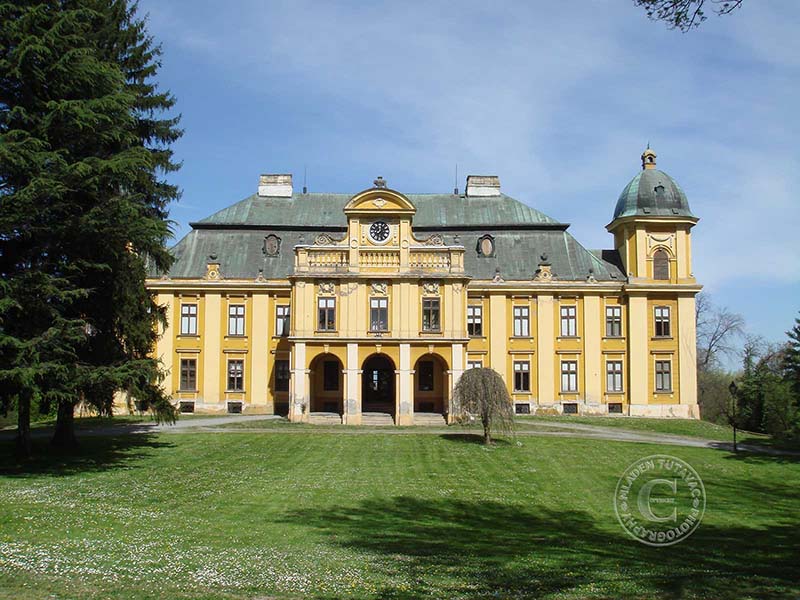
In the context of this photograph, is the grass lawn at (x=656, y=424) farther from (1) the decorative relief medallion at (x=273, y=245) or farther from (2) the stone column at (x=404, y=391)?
(1) the decorative relief medallion at (x=273, y=245)

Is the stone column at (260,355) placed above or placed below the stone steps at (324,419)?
above

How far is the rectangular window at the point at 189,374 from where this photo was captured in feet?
146

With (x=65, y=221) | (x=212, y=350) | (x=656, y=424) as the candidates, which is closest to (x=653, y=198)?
(x=656, y=424)

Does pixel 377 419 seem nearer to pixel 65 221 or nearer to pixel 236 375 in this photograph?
pixel 236 375

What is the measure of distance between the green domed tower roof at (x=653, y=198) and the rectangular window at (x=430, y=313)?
1447 centimetres

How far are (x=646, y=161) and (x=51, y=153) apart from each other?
37038 mm

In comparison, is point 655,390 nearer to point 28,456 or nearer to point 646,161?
point 646,161

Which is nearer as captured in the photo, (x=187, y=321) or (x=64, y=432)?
(x=64, y=432)

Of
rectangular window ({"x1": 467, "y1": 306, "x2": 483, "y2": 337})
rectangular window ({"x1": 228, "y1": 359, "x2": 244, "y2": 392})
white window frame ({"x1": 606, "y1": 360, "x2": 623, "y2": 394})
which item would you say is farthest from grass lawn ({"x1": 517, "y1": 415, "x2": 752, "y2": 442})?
rectangular window ({"x1": 228, "y1": 359, "x2": 244, "y2": 392})

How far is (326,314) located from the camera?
39.0m

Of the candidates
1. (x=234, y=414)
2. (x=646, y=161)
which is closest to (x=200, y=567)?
(x=234, y=414)

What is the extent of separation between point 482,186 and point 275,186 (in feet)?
44.3

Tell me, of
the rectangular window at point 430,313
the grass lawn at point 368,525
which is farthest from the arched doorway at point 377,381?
the grass lawn at point 368,525

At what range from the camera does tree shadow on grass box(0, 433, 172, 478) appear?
2284cm
